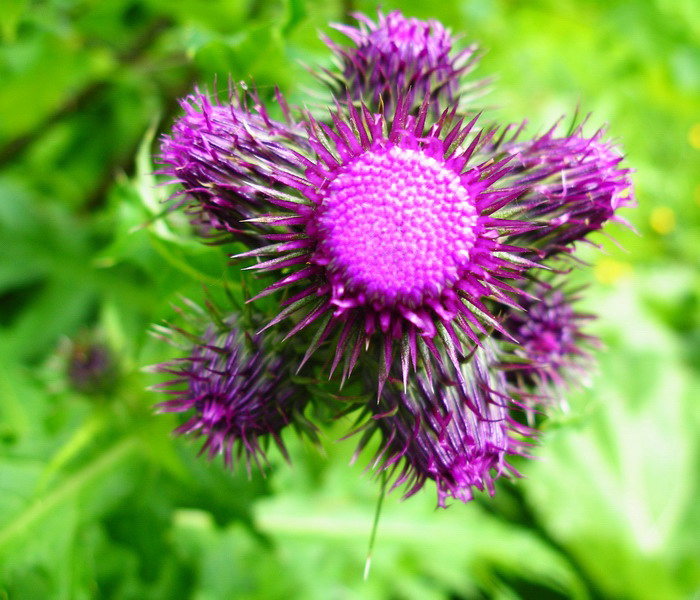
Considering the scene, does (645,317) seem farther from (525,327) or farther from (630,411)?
(525,327)

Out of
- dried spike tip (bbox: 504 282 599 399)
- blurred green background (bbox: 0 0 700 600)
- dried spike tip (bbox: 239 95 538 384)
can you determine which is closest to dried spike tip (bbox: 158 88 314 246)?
dried spike tip (bbox: 239 95 538 384)

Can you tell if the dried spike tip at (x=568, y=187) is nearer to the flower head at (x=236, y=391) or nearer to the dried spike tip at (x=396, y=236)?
the dried spike tip at (x=396, y=236)

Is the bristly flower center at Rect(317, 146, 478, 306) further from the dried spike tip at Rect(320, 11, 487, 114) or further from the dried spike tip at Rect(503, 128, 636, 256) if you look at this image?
the dried spike tip at Rect(320, 11, 487, 114)

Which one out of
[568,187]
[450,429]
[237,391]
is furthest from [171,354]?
[568,187]

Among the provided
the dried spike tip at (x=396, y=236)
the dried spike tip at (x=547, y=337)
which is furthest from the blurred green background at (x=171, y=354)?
the dried spike tip at (x=396, y=236)

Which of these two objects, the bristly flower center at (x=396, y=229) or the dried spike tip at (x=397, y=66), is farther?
the dried spike tip at (x=397, y=66)

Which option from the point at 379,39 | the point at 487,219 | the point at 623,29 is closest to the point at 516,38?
the point at 623,29
